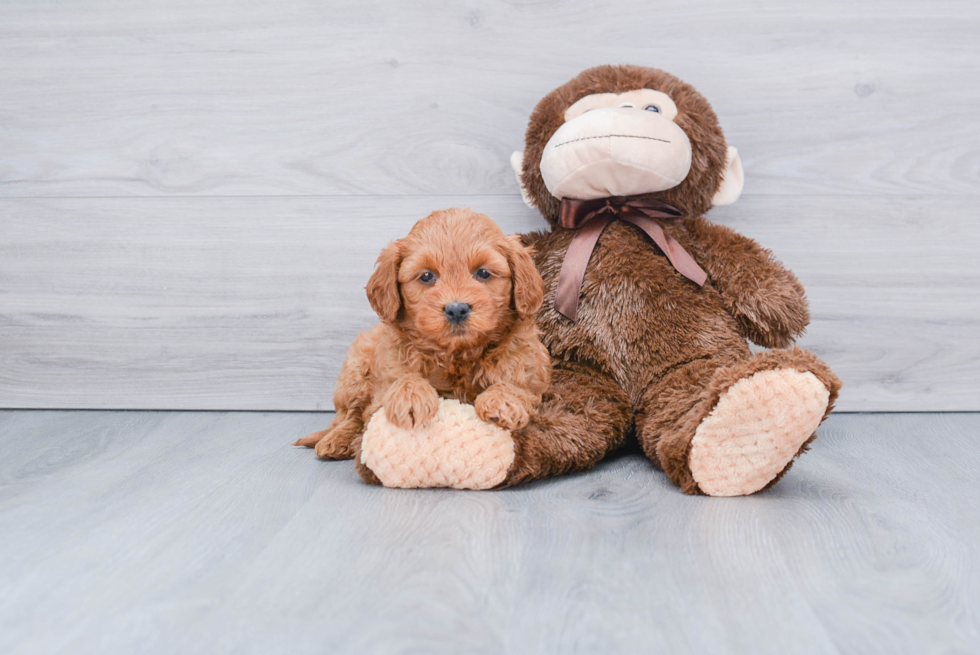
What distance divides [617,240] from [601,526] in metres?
0.55

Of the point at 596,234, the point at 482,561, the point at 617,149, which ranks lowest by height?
the point at 482,561

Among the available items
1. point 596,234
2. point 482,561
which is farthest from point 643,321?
point 482,561

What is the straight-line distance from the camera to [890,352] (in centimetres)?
153

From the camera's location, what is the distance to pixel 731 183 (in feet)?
4.39

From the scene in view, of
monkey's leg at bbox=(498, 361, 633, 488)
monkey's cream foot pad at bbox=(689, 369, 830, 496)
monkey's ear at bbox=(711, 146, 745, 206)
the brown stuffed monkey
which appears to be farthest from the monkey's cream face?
monkey's cream foot pad at bbox=(689, 369, 830, 496)

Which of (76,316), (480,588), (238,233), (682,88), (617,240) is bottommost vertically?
(76,316)

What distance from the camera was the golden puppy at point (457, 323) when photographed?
39.7 inches

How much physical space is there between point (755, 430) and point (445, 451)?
0.42 metres

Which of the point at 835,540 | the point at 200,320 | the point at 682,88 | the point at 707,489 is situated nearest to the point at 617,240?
the point at 682,88

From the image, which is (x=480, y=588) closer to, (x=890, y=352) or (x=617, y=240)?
(x=617, y=240)

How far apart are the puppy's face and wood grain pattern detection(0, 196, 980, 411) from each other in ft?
1.47

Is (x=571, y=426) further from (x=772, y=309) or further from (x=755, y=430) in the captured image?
(x=772, y=309)

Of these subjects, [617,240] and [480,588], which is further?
[617,240]

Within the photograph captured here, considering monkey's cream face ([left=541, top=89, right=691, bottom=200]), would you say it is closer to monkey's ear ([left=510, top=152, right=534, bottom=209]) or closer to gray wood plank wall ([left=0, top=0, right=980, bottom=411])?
monkey's ear ([left=510, top=152, right=534, bottom=209])
